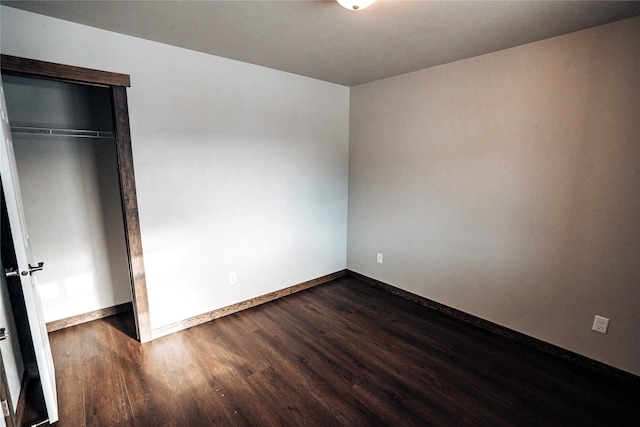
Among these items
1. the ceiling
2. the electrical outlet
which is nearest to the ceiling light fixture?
the ceiling

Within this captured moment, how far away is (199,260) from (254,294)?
772 mm

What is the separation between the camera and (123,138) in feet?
7.77

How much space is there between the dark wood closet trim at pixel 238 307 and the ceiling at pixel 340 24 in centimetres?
242

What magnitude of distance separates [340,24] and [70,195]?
2.82 meters

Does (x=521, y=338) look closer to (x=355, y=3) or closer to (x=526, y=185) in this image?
(x=526, y=185)

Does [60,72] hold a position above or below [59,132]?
above

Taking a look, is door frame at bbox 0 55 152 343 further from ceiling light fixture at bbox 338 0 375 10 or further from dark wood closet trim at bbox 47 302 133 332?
ceiling light fixture at bbox 338 0 375 10

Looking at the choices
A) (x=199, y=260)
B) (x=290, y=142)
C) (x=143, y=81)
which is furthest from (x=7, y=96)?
(x=290, y=142)

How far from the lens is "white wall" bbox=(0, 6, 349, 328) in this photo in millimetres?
2352

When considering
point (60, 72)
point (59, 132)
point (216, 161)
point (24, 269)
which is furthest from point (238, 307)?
point (60, 72)

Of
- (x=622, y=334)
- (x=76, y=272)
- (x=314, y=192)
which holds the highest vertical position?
(x=314, y=192)

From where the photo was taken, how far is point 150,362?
94.8 inches

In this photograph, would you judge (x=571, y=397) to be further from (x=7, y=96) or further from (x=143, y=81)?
(x=7, y=96)

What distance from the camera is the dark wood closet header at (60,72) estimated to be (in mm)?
1922
